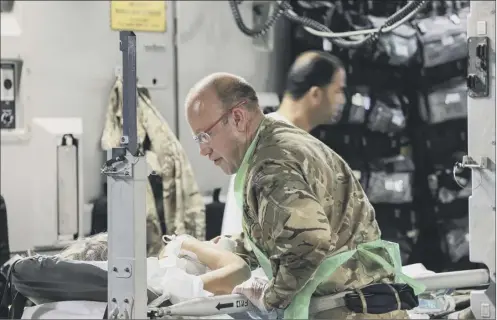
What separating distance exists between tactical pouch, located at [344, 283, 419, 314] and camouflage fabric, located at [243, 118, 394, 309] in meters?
0.05

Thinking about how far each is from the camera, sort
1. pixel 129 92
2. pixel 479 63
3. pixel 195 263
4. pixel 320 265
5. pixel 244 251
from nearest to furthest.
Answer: pixel 129 92, pixel 320 265, pixel 479 63, pixel 244 251, pixel 195 263

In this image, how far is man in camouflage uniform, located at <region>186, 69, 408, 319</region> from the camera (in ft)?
8.00

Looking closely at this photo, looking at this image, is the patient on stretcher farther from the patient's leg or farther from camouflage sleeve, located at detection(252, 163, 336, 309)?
camouflage sleeve, located at detection(252, 163, 336, 309)

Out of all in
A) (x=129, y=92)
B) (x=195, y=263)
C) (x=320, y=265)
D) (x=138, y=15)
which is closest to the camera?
(x=129, y=92)

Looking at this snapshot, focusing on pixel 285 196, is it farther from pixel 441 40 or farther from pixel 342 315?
pixel 441 40

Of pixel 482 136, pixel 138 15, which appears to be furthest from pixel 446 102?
pixel 482 136

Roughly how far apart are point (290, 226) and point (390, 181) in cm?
330

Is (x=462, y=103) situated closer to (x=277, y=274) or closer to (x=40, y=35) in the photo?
(x=40, y=35)

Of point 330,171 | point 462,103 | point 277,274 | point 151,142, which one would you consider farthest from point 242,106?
point 462,103

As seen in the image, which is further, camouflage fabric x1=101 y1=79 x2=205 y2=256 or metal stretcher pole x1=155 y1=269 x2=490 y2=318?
camouflage fabric x1=101 y1=79 x2=205 y2=256

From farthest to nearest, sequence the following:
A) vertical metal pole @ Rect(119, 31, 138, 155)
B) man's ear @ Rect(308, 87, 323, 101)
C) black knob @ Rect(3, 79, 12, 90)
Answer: black knob @ Rect(3, 79, 12, 90) < man's ear @ Rect(308, 87, 323, 101) < vertical metal pole @ Rect(119, 31, 138, 155)

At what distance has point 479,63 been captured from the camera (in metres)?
3.16

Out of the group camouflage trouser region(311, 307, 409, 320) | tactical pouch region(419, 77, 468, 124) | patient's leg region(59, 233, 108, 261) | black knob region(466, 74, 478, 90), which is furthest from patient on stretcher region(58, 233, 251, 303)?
tactical pouch region(419, 77, 468, 124)

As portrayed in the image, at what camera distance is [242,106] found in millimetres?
2676
